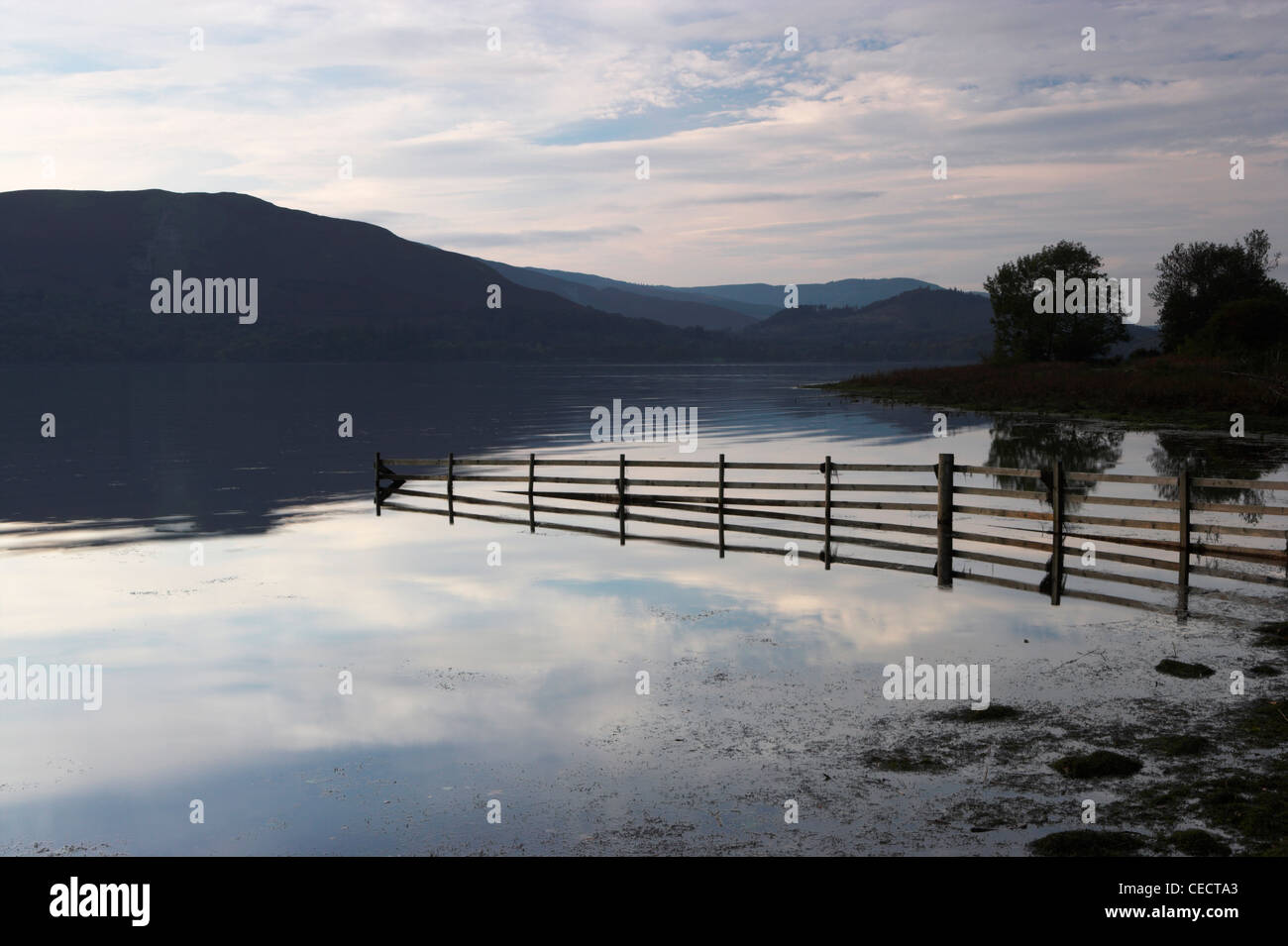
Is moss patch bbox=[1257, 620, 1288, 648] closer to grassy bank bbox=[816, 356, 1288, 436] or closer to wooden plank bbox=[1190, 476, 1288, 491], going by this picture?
wooden plank bbox=[1190, 476, 1288, 491]

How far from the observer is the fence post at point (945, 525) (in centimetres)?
1931

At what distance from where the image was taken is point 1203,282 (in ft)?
318

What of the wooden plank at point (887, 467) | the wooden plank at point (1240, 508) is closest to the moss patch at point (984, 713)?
the wooden plank at point (887, 467)

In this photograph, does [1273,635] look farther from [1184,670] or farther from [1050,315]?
[1050,315]

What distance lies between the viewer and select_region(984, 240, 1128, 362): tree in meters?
99.7

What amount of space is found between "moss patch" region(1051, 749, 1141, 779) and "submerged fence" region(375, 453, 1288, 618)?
234 inches

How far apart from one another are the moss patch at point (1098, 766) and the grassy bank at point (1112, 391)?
37.0 meters

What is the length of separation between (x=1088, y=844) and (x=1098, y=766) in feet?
6.14

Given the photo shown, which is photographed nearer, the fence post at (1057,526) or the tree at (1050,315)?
the fence post at (1057,526)

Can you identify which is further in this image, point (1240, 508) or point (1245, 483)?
point (1240, 508)

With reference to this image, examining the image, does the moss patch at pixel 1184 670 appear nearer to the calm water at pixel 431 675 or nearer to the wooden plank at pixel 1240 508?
the calm water at pixel 431 675

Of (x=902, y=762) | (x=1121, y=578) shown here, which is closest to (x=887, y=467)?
(x=1121, y=578)

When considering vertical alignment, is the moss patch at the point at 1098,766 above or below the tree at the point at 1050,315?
below
